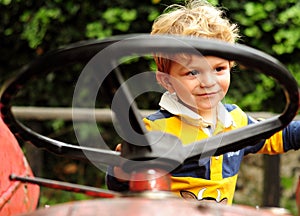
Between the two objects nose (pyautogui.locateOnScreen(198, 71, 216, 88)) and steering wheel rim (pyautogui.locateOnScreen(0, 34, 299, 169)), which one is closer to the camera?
steering wheel rim (pyautogui.locateOnScreen(0, 34, 299, 169))

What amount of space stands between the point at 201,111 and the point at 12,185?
1.86ft

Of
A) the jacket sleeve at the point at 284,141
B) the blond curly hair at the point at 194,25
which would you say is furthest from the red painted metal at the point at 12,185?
the jacket sleeve at the point at 284,141

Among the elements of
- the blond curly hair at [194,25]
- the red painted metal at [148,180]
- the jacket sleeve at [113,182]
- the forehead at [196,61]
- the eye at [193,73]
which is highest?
the blond curly hair at [194,25]

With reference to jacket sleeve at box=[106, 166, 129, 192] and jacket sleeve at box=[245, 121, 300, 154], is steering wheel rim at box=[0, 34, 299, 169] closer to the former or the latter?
jacket sleeve at box=[106, 166, 129, 192]

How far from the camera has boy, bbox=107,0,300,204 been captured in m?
1.90

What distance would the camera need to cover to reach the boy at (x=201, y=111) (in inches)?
74.6

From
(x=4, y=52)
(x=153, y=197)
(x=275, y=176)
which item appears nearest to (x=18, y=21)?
(x=4, y=52)

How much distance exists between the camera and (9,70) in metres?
4.78

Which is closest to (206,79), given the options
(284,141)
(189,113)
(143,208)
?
(189,113)

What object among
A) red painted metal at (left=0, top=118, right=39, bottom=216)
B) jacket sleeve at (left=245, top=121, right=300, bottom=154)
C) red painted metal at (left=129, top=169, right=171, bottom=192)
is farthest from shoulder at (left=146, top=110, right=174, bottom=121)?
red painted metal at (left=129, top=169, right=171, bottom=192)

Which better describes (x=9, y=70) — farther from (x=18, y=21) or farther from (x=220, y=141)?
(x=220, y=141)

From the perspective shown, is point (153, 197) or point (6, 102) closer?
point (153, 197)

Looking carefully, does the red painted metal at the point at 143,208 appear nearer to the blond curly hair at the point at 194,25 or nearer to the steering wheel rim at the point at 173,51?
the steering wheel rim at the point at 173,51

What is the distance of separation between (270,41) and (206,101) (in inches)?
101
